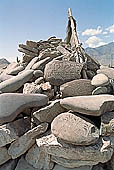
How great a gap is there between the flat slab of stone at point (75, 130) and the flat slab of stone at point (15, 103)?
0.44 m

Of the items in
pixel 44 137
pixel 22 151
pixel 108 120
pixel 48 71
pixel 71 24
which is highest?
pixel 71 24

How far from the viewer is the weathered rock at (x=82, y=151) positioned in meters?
2.49

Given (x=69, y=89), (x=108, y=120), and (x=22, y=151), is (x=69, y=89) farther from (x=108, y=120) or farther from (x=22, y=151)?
(x=22, y=151)

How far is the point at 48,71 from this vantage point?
3467 millimetres

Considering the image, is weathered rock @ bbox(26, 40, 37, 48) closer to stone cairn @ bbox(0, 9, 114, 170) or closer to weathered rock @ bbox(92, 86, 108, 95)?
stone cairn @ bbox(0, 9, 114, 170)

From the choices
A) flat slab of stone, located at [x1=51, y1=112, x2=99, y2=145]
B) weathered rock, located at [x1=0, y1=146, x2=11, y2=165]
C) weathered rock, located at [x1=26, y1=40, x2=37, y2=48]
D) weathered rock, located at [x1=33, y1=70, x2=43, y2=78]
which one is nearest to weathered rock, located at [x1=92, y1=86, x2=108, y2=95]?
flat slab of stone, located at [x1=51, y1=112, x2=99, y2=145]

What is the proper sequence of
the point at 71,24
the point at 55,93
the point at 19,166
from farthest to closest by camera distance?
the point at 71,24 → the point at 55,93 → the point at 19,166

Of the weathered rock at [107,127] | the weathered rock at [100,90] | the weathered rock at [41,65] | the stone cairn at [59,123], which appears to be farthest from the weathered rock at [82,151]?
the weathered rock at [41,65]

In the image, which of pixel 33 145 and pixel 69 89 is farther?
pixel 69 89

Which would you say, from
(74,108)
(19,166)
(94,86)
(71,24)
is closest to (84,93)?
(94,86)

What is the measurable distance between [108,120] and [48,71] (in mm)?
1321

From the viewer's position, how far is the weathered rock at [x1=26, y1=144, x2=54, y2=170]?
2.75 m

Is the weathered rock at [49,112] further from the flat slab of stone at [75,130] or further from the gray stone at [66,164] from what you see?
the gray stone at [66,164]

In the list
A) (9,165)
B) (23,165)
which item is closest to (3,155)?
(9,165)
